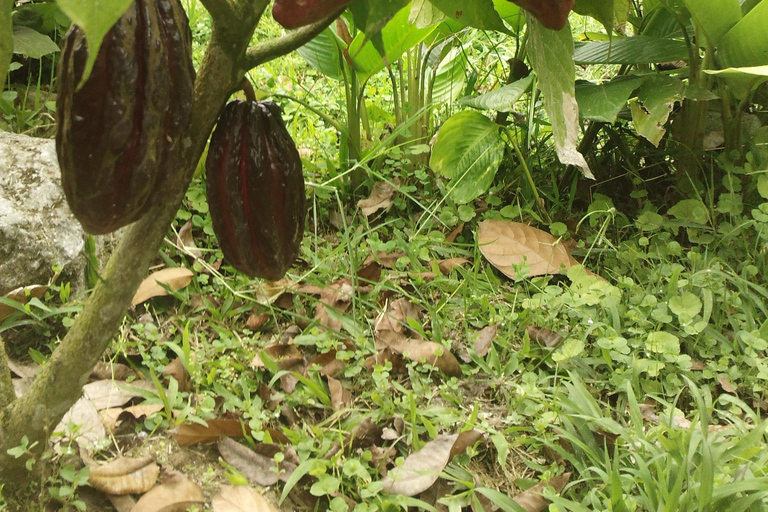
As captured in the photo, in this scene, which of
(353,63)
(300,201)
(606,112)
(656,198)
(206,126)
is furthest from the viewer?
(656,198)

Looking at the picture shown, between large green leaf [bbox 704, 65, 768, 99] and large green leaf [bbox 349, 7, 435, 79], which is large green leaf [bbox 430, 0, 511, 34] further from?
large green leaf [bbox 704, 65, 768, 99]

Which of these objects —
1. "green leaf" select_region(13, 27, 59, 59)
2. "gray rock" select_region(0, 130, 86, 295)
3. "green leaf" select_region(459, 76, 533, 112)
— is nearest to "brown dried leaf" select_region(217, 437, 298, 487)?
"gray rock" select_region(0, 130, 86, 295)

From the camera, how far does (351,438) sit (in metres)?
1.30

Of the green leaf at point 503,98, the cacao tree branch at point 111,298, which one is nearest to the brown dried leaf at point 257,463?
the cacao tree branch at point 111,298

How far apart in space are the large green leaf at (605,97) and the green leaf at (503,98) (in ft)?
0.46

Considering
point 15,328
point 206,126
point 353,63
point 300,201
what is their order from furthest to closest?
point 353,63
point 15,328
point 300,201
point 206,126

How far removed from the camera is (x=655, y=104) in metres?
1.67

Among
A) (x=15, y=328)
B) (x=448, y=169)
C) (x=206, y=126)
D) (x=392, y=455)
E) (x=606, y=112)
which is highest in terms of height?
(x=206, y=126)

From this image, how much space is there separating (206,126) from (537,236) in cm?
124

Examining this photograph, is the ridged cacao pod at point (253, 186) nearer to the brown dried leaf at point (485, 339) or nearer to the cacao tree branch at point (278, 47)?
the cacao tree branch at point (278, 47)

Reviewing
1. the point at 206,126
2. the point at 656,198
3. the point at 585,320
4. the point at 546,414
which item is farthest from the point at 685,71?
the point at 206,126

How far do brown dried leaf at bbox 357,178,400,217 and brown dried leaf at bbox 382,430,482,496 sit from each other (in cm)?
86

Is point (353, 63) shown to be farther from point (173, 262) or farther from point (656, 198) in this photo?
point (656, 198)

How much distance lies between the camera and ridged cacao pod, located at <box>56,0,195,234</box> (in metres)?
0.64
